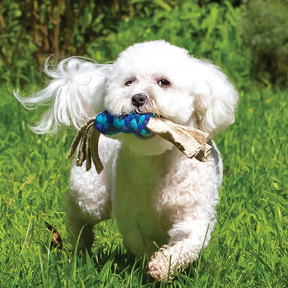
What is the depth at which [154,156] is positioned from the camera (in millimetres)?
3004

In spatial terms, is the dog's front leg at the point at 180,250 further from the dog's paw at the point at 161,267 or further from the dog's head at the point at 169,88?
the dog's head at the point at 169,88

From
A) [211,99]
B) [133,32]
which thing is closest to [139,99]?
[211,99]

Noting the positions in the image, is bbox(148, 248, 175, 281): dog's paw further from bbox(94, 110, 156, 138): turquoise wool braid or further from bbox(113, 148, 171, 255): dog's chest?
bbox(94, 110, 156, 138): turquoise wool braid

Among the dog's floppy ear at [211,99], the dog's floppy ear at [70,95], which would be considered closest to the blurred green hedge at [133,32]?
the dog's floppy ear at [70,95]

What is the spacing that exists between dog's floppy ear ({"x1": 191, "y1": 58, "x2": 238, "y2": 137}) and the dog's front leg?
21.1 inches

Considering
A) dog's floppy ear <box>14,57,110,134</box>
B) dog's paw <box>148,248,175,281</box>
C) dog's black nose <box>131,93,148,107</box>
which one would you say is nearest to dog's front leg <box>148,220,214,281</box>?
dog's paw <box>148,248,175,281</box>

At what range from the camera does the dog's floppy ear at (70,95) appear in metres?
3.32

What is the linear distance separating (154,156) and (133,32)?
5.41 metres

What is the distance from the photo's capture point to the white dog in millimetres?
2795

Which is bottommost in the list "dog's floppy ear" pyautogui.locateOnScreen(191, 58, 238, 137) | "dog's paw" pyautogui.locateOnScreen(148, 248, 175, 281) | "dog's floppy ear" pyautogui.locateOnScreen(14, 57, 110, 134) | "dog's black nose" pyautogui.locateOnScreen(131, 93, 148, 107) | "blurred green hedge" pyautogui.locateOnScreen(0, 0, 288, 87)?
"blurred green hedge" pyautogui.locateOnScreen(0, 0, 288, 87)

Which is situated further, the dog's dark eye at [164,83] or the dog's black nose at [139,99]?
the dog's dark eye at [164,83]

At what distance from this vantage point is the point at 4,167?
454 cm

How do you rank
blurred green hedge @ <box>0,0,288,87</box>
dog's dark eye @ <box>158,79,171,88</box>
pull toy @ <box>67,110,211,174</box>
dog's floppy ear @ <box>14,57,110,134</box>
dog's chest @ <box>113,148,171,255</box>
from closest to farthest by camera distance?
pull toy @ <box>67,110,211,174</box> < dog's dark eye @ <box>158,79,171,88</box> < dog's chest @ <box>113,148,171,255</box> < dog's floppy ear @ <box>14,57,110,134</box> < blurred green hedge @ <box>0,0,288,87</box>

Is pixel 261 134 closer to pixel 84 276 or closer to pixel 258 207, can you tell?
pixel 258 207
